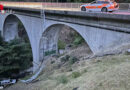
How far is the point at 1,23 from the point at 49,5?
15.3 m

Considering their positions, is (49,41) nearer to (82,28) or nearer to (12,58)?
(12,58)

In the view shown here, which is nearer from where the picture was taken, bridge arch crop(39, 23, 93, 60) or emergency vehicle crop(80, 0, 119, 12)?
emergency vehicle crop(80, 0, 119, 12)

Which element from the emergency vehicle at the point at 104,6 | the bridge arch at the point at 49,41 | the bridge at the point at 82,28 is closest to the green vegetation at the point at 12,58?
the bridge at the point at 82,28

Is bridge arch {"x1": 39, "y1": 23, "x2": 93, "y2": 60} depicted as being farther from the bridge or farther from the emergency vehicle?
the emergency vehicle

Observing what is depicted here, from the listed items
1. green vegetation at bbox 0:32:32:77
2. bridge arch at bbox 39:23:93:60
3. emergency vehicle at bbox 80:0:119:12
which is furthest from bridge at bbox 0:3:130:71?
green vegetation at bbox 0:32:32:77

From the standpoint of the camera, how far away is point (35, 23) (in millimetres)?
16344

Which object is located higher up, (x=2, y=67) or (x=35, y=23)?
(x=35, y=23)

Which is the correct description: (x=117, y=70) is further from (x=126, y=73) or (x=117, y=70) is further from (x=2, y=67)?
(x=2, y=67)

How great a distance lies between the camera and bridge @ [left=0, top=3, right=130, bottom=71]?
23.6 ft

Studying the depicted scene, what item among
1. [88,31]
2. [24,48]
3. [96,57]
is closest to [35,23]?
[24,48]

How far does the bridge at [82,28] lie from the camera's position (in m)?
7.18

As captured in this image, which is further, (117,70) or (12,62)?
(12,62)

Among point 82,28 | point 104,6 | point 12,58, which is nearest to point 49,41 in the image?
point 12,58

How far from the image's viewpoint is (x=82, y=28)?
372 inches
